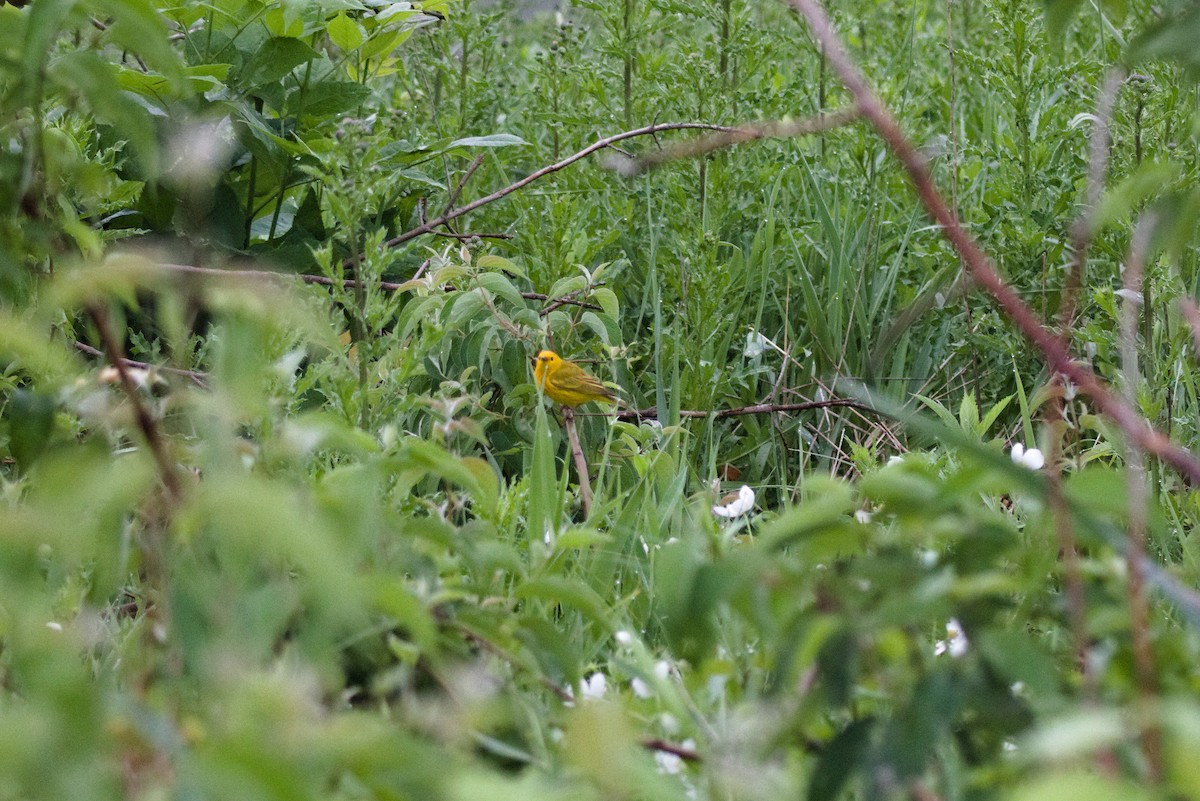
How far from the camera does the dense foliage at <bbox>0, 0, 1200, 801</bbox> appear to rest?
0.93 m

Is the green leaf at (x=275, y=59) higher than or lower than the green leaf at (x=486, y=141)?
higher

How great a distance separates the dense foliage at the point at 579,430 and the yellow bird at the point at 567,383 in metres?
0.05

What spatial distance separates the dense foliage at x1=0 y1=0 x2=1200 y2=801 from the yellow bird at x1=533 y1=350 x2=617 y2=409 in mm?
50

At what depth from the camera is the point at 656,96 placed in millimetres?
3572

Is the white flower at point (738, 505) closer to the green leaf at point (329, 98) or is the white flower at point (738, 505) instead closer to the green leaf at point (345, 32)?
the green leaf at point (329, 98)

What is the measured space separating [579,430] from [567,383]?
220 mm

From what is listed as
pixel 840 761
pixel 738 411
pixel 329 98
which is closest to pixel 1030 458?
pixel 738 411

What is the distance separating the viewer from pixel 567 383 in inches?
124

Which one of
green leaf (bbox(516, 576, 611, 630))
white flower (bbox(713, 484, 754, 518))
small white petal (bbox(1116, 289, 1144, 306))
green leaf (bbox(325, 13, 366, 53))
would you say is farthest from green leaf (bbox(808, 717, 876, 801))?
green leaf (bbox(325, 13, 366, 53))

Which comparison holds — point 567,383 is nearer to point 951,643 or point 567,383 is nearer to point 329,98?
point 329,98

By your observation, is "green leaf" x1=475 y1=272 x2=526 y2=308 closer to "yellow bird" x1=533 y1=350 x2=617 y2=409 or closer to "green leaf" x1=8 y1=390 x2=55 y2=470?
"yellow bird" x1=533 y1=350 x2=617 y2=409

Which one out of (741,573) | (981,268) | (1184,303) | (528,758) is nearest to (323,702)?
(528,758)

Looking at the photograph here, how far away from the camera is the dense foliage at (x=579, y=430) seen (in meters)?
0.93

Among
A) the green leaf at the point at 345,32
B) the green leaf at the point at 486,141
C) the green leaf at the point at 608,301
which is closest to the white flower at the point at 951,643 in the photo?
the green leaf at the point at 608,301
